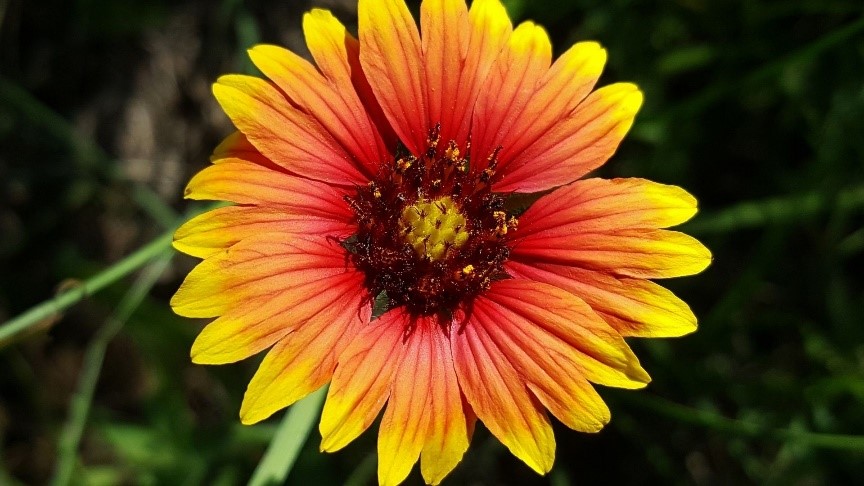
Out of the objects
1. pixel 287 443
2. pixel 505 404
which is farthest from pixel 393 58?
pixel 287 443

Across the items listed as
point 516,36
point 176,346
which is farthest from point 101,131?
point 516,36

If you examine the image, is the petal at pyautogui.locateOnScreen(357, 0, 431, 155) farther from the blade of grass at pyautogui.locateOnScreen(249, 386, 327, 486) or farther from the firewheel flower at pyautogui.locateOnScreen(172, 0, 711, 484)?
the blade of grass at pyautogui.locateOnScreen(249, 386, 327, 486)

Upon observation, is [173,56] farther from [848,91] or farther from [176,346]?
[848,91]

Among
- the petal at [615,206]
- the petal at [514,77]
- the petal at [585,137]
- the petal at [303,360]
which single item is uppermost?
the petal at [514,77]

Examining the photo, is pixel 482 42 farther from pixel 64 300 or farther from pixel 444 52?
pixel 64 300

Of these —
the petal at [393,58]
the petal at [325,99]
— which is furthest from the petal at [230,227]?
the petal at [393,58]

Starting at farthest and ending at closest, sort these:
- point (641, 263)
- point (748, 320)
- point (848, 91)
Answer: point (748, 320) < point (848, 91) < point (641, 263)

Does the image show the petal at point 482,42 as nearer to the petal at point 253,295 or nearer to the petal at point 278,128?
the petal at point 278,128
